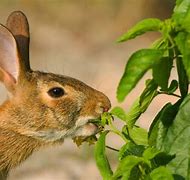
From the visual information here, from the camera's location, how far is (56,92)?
15.5 feet

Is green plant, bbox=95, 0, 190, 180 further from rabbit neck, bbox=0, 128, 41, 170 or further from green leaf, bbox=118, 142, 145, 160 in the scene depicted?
rabbit neck, bbox=0, 128, 41, 170

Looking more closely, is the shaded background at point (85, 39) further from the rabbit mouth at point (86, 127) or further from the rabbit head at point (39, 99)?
the rabbit mouth at point (86, 127)

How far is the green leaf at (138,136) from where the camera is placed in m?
2.91

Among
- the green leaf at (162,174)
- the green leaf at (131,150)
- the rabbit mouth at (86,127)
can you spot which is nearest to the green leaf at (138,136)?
the green leaf at (131,150)

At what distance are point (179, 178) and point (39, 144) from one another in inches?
92.8

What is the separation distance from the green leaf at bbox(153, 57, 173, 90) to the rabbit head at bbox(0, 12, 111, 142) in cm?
210

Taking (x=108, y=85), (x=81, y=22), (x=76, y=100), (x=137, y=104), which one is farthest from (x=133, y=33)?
(x=81, y=22)

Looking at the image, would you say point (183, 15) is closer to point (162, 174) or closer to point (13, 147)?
point (162, 174)

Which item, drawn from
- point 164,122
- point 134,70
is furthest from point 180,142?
point 134,70

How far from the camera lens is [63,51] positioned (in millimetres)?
10008

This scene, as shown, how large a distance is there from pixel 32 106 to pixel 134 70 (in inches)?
100

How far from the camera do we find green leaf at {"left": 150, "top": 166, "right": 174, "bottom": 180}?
2344 mm

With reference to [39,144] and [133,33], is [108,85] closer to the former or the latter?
[39,144]

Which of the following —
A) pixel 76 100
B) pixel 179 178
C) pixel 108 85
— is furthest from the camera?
pixel 108 85
